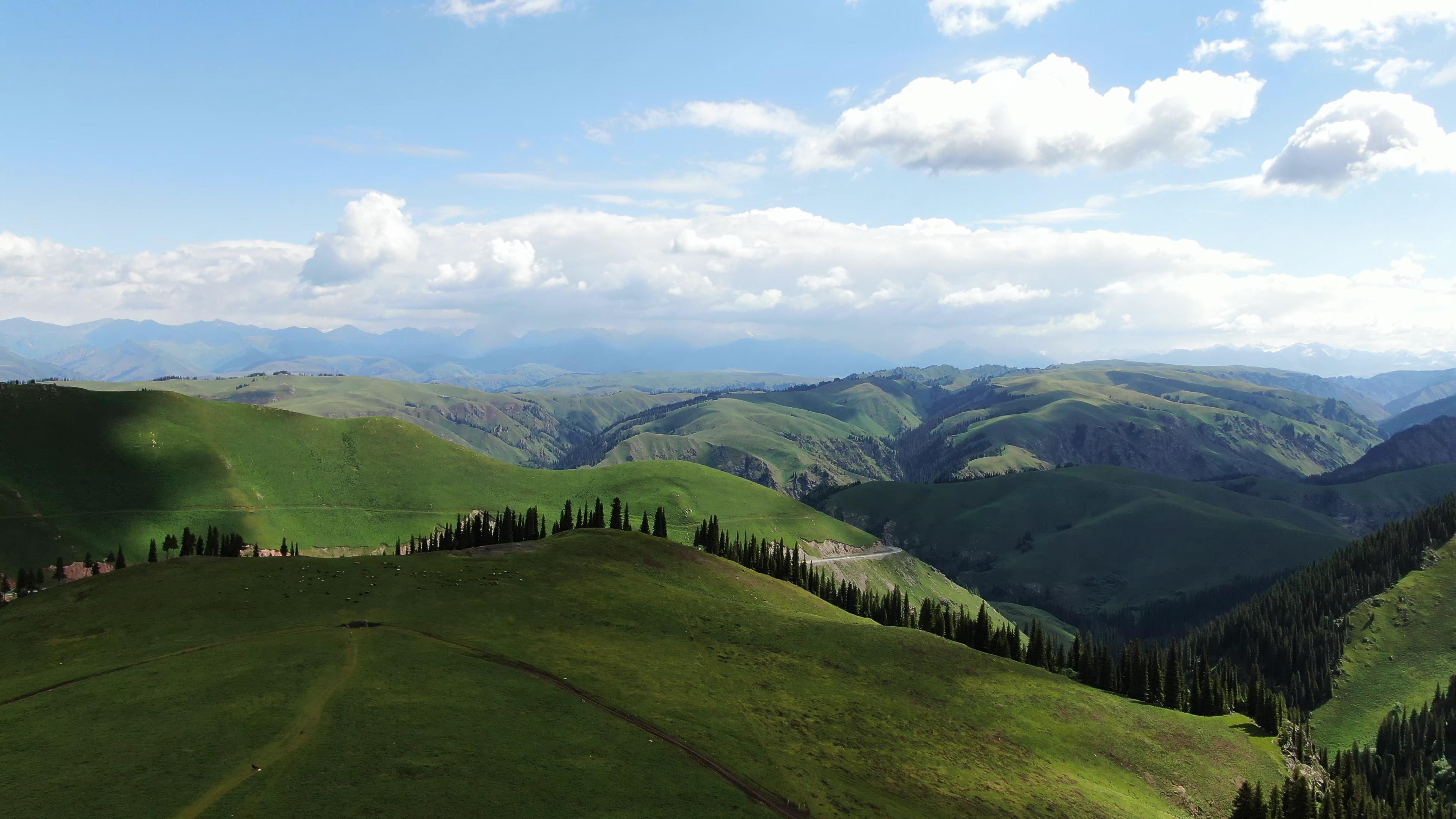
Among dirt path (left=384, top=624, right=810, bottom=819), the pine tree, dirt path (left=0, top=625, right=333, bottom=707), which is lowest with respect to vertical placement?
the pine tree

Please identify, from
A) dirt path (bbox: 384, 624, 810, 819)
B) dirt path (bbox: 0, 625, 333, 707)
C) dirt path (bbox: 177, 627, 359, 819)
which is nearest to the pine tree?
dirt path (bbox: 384, 624, 810, 819)

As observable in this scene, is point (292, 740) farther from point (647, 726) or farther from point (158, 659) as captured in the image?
point (647, 726)

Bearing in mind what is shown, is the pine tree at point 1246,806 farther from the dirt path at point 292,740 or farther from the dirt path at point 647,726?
the dirt path at point 292,740

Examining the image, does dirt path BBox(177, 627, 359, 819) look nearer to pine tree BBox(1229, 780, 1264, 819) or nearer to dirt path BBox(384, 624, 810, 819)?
dirt path BBox(384, 624, 810, 819)

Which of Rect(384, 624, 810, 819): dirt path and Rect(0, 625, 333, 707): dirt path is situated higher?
Rect(0, 625, 333, 707): dirt path

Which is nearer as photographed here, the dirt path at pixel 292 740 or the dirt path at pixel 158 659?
the dirt path at pixel 292 740

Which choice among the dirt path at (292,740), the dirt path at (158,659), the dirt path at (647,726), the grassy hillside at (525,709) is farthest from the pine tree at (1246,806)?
the dirt path at (158,659)

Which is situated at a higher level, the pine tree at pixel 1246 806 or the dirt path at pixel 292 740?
the dirt path at pixel 292 740
